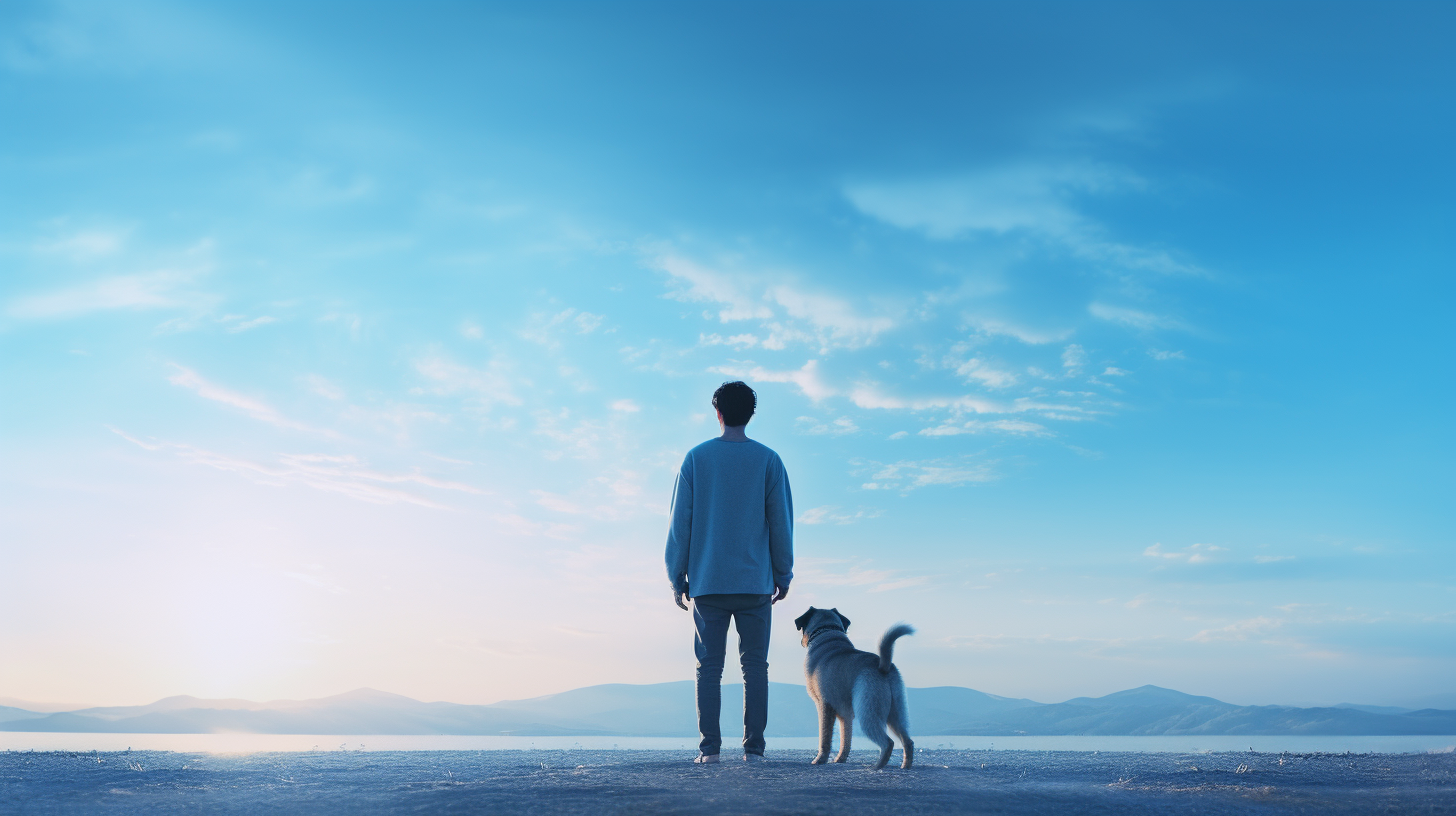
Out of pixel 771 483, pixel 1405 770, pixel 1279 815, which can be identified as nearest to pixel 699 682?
pixel 771 483

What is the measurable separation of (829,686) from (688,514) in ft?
5.07

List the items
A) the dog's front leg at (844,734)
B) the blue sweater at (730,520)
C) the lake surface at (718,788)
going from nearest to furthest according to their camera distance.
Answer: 1. the lake surface at (718,788)
2. the dog's front leg at (844,734)
3. the blue sweater at (730,520)

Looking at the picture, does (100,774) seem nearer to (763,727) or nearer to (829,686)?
(763,727)

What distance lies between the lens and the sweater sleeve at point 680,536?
616 centimetres

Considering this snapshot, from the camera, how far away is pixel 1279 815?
140 inches

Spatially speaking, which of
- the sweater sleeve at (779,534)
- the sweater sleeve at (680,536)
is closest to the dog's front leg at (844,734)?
the sweater sleeve at (779,534)

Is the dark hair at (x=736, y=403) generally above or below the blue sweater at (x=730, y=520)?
above

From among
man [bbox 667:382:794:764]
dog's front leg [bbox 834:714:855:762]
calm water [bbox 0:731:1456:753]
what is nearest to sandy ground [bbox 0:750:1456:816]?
dog's front leg [bbox 834:714:855:762]

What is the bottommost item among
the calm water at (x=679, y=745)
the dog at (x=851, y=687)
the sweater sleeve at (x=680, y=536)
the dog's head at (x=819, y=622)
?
the calm water at (x=679, y=745)

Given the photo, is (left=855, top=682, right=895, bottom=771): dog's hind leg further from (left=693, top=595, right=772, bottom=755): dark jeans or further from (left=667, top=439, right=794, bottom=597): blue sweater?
(left=667, top=439, right=794, bottom=597): blue sweater

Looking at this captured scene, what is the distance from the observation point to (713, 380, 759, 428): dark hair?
20.9 ft

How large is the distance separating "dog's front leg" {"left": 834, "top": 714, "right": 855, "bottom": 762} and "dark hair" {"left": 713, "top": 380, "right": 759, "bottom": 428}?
220 cm

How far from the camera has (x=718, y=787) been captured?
3.89m

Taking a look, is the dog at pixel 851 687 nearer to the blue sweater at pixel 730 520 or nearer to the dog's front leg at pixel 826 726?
the dog's front leg at pixel 826 726
